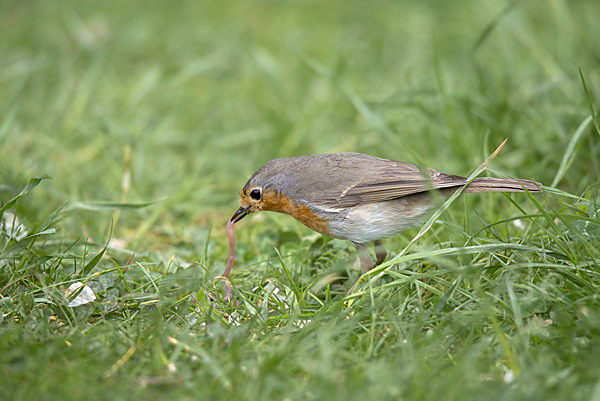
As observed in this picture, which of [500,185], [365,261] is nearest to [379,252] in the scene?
[365,261]

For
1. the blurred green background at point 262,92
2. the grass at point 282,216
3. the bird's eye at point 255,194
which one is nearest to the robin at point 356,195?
the bird's eye at point 255,194

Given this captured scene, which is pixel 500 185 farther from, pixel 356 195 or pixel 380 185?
pixel 356 195

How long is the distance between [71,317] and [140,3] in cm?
772

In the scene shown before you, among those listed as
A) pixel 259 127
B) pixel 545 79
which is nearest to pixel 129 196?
pixel 259 127

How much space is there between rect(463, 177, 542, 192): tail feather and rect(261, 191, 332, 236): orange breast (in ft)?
3.11

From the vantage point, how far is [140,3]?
946 centimetres

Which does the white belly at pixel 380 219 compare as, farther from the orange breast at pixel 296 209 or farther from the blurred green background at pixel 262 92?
the blurred green background at pixel 262 92

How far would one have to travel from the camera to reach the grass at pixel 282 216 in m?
2.55

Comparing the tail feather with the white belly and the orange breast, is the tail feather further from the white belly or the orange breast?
the orange breast

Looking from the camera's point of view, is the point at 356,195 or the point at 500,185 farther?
the point at 356,195

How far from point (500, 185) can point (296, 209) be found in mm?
1315

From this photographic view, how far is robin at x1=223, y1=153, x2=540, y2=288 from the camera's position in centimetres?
357

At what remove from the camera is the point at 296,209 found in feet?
12.2

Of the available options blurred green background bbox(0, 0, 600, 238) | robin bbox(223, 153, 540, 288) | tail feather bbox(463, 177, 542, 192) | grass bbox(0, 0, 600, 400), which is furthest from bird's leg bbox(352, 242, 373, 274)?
blurred green background bbox(0, 0, 600, 238)
